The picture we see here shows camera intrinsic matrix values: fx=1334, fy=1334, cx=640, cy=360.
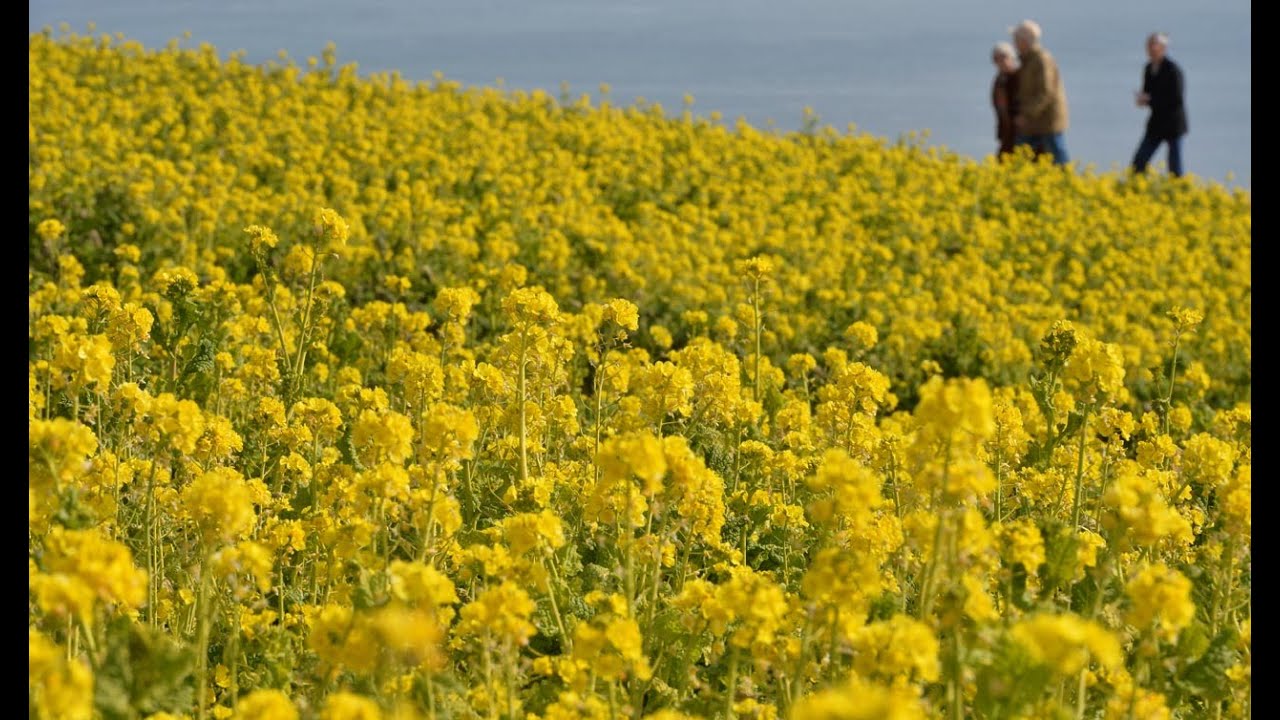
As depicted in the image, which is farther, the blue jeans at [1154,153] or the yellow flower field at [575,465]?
the blue jeans at [1154,153]

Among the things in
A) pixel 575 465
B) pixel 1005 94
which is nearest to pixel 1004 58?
pixel 1005 94

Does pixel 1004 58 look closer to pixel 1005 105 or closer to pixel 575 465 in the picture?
pixel 1005 105

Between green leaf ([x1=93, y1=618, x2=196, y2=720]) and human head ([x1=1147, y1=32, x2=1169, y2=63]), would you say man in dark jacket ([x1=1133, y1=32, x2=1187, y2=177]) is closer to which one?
human head ([x1=1147, y1=32, x2=1169, y2=63])

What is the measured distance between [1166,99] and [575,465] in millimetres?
17894

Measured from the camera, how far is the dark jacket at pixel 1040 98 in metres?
19.9

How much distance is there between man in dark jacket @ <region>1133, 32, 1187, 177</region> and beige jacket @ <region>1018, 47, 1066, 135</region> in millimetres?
1417

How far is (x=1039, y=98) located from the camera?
794 inches

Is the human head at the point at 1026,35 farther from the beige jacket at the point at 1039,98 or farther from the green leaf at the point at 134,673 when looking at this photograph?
the green leaf at the point at 134,673

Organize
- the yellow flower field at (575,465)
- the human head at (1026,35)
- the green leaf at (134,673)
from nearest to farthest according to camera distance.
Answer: the green leaf at (134,673) < the yellow flower field at (575,465) < the human head at (1026,35)

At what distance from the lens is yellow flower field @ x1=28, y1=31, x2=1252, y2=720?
2805mm

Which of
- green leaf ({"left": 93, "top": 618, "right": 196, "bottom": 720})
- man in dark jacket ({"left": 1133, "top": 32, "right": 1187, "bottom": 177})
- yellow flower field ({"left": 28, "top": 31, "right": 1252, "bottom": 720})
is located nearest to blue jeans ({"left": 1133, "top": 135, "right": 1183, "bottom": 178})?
man in dark jacket ({"left": 1133, "top": 32, "right": 1187, "bottom": 177})

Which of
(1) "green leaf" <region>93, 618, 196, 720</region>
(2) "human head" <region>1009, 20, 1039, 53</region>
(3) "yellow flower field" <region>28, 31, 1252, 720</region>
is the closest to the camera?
(1) "green leaf" <region>93, 618, 196, 720</region>

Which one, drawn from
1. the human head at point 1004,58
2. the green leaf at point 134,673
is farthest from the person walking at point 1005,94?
the green leaf at point 134,673

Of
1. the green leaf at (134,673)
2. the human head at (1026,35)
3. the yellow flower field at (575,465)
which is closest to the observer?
the green leaf at (134,673)
